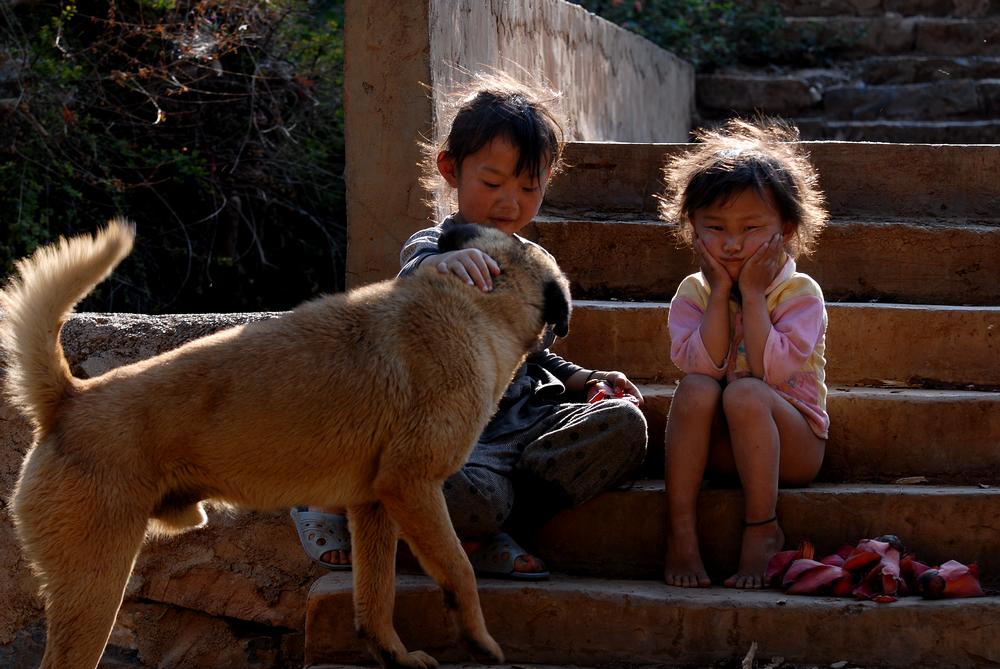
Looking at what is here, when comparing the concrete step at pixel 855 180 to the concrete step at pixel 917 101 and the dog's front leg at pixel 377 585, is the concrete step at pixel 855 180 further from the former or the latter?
the concrete step at pixel 917 101

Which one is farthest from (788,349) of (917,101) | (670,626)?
(917,101)

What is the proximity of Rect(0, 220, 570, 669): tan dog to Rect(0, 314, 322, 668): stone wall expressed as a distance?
1.10m

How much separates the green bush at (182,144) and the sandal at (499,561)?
316 centimetres

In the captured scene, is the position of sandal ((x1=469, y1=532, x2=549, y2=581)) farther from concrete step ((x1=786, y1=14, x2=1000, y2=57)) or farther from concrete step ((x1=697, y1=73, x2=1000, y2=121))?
concrete step ((x1=786, y1=14, x2=1000, y2=57))

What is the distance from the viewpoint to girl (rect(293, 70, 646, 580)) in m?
3.65

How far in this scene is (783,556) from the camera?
363 cm

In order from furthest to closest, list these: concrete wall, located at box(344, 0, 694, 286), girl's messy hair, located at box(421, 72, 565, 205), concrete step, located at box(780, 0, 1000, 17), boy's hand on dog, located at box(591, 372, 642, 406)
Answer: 1. concrete step, located at box(780, 0, 1000, 17)
2. concrete wall, located at box(344, 0, 694, 286)
3. boy's hand on dog, located at box(591, 372, 642, 406)
4. girl's messy hair, located at box(421, 72, 565, 205)

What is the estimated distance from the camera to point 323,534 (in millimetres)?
3773

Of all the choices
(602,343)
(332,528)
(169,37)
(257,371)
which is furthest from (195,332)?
(169,37)

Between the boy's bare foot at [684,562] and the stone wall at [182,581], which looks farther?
the stone wall at [182,581]

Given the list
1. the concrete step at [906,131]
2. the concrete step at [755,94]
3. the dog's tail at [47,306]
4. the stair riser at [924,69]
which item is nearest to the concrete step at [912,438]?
the dog's tail at [47,306]

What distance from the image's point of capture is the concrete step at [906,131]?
355 inches

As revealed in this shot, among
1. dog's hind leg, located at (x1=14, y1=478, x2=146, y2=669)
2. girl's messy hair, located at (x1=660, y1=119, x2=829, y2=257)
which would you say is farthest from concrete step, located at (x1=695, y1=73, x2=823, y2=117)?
dog's hind leg, located at (x1=14, y1=478, x2=146, y2=669)

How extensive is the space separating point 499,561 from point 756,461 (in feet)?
2.87
